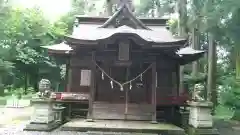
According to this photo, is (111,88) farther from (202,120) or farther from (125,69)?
(202,120)

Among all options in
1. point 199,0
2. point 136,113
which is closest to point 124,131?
point 136,113

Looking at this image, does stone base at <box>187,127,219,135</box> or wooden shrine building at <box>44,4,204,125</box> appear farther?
wooden shrine building at <box>44,4,204,125</box>

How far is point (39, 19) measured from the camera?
1086 inches

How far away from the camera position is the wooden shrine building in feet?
37.3

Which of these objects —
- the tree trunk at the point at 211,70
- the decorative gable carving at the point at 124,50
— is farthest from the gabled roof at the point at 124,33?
the tree trunk at the point at 211,70

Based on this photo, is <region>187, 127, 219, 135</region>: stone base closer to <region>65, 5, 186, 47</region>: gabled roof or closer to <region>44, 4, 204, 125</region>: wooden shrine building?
<region>44, 4, 204, 125</region>: wooden shrine building

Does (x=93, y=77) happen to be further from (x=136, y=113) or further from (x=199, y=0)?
(x=199, y=0)

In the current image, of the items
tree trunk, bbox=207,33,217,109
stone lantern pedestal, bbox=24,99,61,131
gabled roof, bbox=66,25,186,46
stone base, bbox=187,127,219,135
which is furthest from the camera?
tree trunk, bbox=207,33,217,109

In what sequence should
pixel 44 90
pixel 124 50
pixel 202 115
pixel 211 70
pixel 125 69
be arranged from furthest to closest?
pixel 211 70, pixel 125 69, pixel 124 50, pixel 44 90, pixel 202 115

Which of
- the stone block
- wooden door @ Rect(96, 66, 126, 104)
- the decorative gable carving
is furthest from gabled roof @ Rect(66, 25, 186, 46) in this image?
the stone block

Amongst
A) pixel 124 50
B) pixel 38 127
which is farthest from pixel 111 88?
pixel 38 127

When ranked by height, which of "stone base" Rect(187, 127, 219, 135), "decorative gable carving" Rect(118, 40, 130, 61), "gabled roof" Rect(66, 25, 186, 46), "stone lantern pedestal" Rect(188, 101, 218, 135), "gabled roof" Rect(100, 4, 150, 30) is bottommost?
"stone base" Rect(187, 127, 219, 135)

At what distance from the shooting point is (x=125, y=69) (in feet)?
42.1

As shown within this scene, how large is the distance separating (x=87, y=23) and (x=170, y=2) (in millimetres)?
12770
